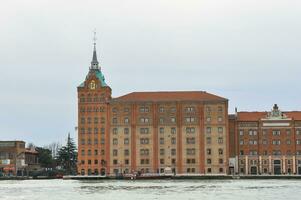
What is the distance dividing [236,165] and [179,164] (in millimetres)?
13768

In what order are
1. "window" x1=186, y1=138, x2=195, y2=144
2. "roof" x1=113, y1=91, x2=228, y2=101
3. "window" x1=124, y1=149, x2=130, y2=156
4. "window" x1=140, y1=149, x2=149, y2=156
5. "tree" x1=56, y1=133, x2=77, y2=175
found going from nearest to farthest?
"window" x1=186, y1=138, x2=195, y2=144 < "window" x1=140, y1=149, x2=149, y2=156 < "window" x1=124, y1=149, x2=130, y2=156 < "roof" x1=113, y1=91, x2=228, y2=101 < "tree" x1=56, y1=133, x2=77, y2=175

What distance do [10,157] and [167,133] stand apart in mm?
39630

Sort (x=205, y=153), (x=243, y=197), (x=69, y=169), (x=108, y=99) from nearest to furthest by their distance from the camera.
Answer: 1. (x=243, y=197)
2. (x=205, y=153)
3. (x=108, y=99)
4. (x=69, y=169)

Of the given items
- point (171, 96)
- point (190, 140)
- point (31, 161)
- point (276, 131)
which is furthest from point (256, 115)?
point (31, 161)

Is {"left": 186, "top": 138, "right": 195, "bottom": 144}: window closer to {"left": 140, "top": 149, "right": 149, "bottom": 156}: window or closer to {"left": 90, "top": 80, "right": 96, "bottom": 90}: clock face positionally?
{"left": 140, "top": 149, "right": 149, "bottom": 156}: window

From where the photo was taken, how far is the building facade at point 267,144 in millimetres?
153000

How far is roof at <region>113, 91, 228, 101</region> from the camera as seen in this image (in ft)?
493

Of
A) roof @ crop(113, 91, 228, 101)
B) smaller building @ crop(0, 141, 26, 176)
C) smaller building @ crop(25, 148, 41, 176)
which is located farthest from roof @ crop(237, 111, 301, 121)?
smaller building @ crop(0, 141, 26, 176)

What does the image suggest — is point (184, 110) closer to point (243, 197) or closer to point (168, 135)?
point (168, 135)

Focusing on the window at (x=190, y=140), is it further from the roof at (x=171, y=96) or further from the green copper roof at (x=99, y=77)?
the green copper roof at (x=99, y=77)

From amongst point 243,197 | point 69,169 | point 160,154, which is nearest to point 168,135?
point 160,154

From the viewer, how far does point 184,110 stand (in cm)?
15000

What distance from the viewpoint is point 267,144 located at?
154 metres

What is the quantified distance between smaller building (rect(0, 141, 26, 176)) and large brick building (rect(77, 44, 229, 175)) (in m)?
24.8
